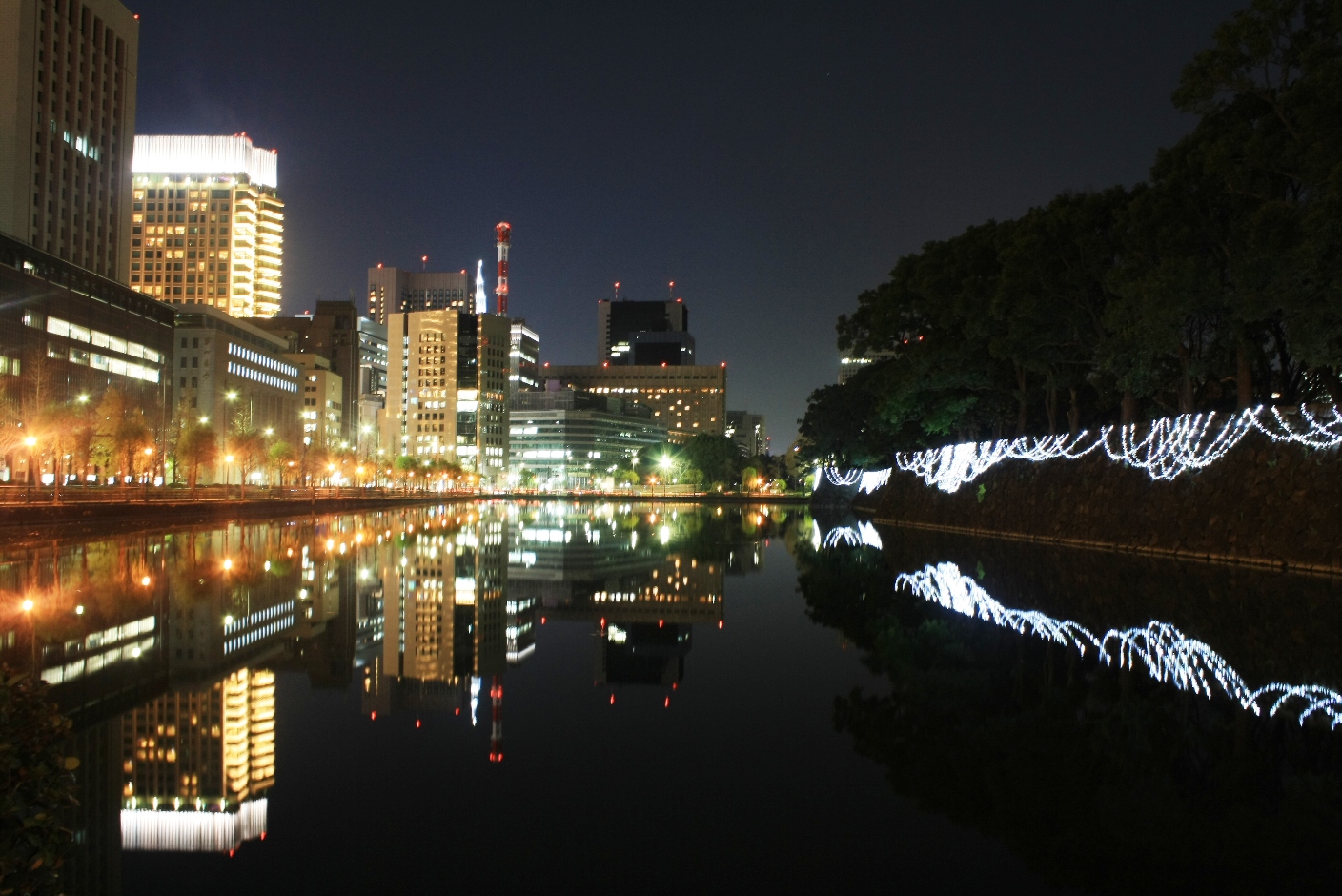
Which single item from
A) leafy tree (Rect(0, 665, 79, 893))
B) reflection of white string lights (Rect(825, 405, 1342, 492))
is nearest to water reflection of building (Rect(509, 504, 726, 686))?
leafy tree (Rect(0, 665, 79, 893))

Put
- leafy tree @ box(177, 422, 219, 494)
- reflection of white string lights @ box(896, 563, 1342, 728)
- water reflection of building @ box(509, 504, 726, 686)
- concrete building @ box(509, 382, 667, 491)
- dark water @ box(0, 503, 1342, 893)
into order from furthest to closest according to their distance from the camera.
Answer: concrete building @ box(509, 382, 667, 491), leafy tree @ box(177, 422, 219, 494), water reflection of building @ box(509, 504, 726, 686), reflection of white string lights @ box(896, 563, 1342, 728), dark water @ box(0, 503, 1342, 893)

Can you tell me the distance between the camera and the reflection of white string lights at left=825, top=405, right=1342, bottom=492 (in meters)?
23.6

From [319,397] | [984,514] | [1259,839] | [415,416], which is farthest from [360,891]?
[415,416]

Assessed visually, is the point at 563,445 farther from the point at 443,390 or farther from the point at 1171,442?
the point at 1171,442

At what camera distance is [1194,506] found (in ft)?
88.8

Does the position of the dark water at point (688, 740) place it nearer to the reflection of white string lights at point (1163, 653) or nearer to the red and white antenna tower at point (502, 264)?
the reflection of white string lights at point (1163, 653)

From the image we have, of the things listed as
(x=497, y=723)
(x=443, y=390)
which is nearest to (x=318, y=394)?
(x=443, y=390)

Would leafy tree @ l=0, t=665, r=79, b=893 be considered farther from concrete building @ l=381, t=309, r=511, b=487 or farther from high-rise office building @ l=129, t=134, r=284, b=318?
high-rise office building @ l=129, t=134, r=284, b=318

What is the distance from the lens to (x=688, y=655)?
12.6 metres

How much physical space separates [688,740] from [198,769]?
11.8 feet

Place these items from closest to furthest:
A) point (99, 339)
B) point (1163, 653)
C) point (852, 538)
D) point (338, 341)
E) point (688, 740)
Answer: point (688, 740)
point (1163, 653)
point (852, 538)
point (99, 339)
point (338, 341)

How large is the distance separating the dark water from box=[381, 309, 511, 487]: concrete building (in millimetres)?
153781

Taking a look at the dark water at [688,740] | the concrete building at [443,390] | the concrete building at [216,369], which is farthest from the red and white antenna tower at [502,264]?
the dark water at [688,740]

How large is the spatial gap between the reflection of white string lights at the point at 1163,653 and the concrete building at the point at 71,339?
53.6m
